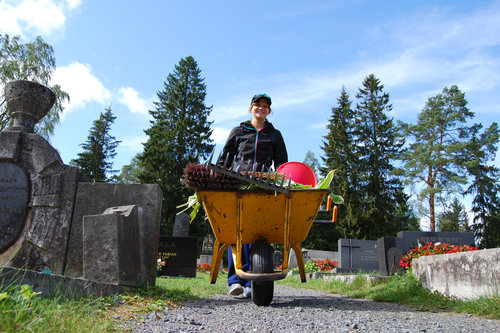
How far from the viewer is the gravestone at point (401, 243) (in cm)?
784

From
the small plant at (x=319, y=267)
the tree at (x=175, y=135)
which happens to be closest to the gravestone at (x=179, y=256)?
the small plant at (x=319, y=267)

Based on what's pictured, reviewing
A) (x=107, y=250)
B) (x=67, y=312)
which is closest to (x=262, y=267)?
(x=107, y=250)

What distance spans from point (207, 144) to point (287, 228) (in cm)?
2920

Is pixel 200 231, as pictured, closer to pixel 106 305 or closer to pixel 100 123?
pixel 100 123

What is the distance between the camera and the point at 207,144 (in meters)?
31.8

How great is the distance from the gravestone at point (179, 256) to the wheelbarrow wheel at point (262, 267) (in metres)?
7.35

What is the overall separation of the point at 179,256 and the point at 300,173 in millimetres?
7694

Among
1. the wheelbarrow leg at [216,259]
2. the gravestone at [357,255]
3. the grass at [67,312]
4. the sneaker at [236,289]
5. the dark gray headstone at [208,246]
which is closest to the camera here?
the grass at [67,312]

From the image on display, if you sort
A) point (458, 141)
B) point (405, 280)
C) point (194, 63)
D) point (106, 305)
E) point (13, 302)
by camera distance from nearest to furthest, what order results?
1. point (13, 302)
2. point (106, 305)
3. point (405, 280)
4. point (458, 141)
5. point (194, 63)

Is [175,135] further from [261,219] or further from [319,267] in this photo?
[261,219]

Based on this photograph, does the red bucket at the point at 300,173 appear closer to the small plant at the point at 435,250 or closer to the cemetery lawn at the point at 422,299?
the cemetery lawn at the point at 422,299

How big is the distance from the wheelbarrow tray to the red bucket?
25 centimetres

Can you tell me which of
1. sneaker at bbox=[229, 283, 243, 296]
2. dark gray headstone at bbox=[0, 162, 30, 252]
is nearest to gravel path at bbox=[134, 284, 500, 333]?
sneaker at bbox=[229, 283, 243, 296]

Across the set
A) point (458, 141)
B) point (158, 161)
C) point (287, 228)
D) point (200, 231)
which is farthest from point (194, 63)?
point (287, 228)
